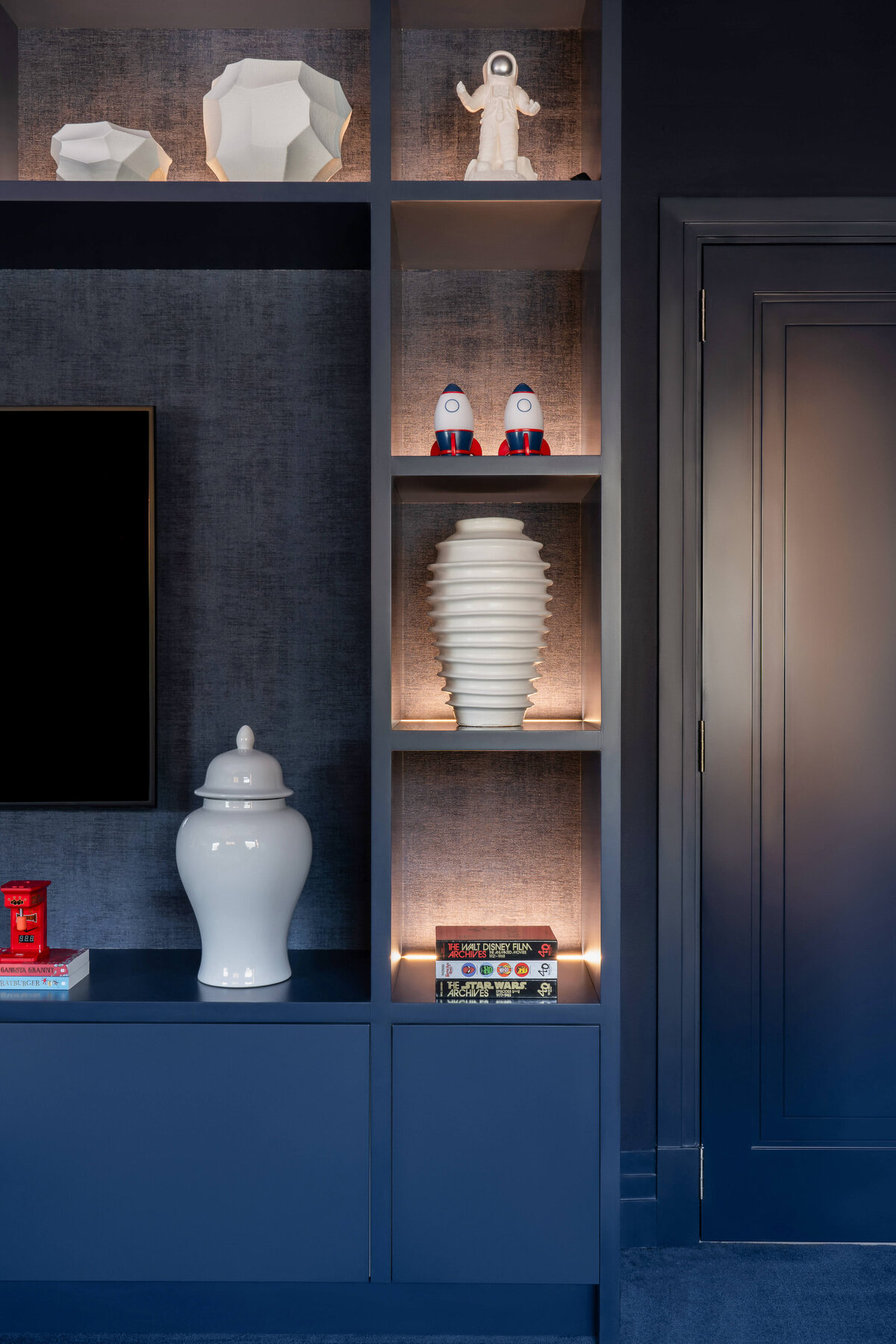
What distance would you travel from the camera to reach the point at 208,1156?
1627 millimetres

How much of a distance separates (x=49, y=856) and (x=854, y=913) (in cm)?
180

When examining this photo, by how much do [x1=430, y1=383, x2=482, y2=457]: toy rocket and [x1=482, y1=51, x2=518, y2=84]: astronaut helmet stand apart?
0.60 metres

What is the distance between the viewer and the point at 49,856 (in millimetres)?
1993

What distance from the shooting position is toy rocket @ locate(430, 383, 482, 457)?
1699 millimetres

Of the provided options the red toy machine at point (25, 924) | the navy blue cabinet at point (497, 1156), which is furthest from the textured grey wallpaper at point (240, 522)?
the navy blue cabinet at point (497, 1156)

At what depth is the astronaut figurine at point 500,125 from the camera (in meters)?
1.72

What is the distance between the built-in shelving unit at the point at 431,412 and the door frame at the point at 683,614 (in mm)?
200

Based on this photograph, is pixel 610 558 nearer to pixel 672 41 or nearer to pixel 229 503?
pixel 229 503

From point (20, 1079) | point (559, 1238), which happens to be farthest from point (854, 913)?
point (20, 1079)

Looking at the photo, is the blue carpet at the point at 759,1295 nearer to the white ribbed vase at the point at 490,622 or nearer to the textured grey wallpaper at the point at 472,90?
the white ribbed vase at the point at 490,622

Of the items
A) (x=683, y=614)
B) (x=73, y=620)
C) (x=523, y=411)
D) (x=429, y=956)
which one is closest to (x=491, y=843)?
(x=429, y=956)

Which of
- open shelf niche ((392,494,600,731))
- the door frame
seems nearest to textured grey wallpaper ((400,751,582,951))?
open shelf niche ((392,494,600,731))

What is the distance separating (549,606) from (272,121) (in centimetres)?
109

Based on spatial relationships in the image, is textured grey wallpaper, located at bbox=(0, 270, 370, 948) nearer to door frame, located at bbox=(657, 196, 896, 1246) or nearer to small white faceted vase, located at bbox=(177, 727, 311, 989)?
small white faceted vase, located at bbox=(177, 727, 311, 989)
